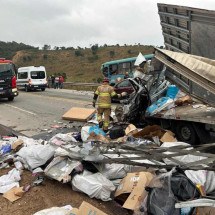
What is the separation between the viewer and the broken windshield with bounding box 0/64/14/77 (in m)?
19.4

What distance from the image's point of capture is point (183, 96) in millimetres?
8508

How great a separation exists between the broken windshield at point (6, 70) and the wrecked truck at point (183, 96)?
35.3 ft

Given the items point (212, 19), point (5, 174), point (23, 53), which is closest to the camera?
point (212, 19)

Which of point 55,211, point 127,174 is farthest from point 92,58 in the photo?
point 55,211

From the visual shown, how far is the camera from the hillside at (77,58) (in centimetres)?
6794

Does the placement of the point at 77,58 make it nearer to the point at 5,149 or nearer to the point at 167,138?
the point at 5,149

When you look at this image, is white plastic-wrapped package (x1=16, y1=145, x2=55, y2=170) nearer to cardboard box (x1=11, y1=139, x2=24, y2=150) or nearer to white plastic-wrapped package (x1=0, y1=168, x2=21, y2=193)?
white plastic-wrapped package (x1=0, y1=168, x2=21, y2=193)

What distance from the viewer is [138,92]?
951 cm

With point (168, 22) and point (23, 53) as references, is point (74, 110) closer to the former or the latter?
point (168, 22)

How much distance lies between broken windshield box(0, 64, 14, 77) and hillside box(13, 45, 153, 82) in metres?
41.9

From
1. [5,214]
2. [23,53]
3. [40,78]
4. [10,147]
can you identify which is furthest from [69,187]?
[23,53]

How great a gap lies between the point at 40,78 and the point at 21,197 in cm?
2598

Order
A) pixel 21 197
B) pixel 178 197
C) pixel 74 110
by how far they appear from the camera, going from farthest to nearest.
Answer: pixel 74 110
pixel 21 197
pixel 178 197

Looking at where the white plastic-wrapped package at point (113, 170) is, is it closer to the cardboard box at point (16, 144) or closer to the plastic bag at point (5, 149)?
the cardboard box at point (16, 144)
